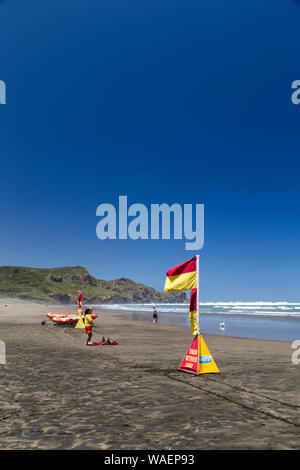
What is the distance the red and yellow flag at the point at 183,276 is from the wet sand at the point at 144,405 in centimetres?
271

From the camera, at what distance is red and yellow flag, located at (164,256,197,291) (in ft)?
37.8

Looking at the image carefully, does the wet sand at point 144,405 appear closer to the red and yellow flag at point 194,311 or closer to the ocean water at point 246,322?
the red and yellow flag at point 194,311

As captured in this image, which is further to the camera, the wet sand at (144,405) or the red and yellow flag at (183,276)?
the red and yellow flag at (183,276)

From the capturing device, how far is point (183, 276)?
1175cm

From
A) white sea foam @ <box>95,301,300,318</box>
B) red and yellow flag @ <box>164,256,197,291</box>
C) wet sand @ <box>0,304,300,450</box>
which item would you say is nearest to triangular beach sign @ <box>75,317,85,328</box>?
wet sand @ <box>0,304,300,450</box>

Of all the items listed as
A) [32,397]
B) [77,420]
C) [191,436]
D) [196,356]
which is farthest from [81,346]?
[191,436]

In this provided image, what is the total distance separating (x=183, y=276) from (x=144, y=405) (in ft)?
15.5

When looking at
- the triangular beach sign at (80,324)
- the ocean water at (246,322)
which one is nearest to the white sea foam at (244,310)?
the ocean water at (246,322)

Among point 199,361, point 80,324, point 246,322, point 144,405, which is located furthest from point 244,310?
→ point 144,405

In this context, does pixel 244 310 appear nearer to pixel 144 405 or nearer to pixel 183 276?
pixel 183 276

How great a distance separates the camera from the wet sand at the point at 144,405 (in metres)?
5.78

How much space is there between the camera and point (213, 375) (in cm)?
1120

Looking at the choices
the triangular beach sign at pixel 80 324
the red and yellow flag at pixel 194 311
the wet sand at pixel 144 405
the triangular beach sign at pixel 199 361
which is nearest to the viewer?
the wet sand at pixel 144 405
